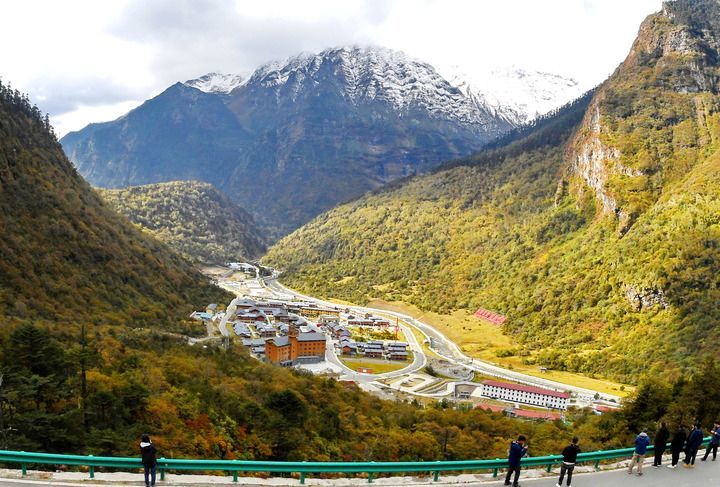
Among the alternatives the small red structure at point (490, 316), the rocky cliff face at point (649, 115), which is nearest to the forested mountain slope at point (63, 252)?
the small red structure at point (490, 316)

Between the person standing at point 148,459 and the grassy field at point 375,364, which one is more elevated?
the person standing at point 148,459

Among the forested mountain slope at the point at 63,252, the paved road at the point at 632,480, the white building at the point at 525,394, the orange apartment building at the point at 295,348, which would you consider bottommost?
the white building at the point at 525,394

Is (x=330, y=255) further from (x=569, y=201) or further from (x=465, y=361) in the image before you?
(x=465, y=361)

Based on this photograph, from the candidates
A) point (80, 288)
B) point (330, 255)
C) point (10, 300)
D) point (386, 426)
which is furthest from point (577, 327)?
point (330, 255)

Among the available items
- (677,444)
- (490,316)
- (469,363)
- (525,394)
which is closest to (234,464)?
(677,444)

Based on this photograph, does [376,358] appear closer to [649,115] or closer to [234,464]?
[234,464]

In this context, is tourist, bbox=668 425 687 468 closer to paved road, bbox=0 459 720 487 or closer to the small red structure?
paved road, bbox=0 459 720 487

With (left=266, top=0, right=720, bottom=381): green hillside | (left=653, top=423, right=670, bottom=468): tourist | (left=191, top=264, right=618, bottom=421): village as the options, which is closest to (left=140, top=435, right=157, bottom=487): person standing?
(left=653, top=423, right=670, bottom=468): tourist

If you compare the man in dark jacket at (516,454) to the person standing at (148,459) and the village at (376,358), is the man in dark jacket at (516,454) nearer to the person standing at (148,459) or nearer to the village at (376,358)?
the person standing at (148,459)
